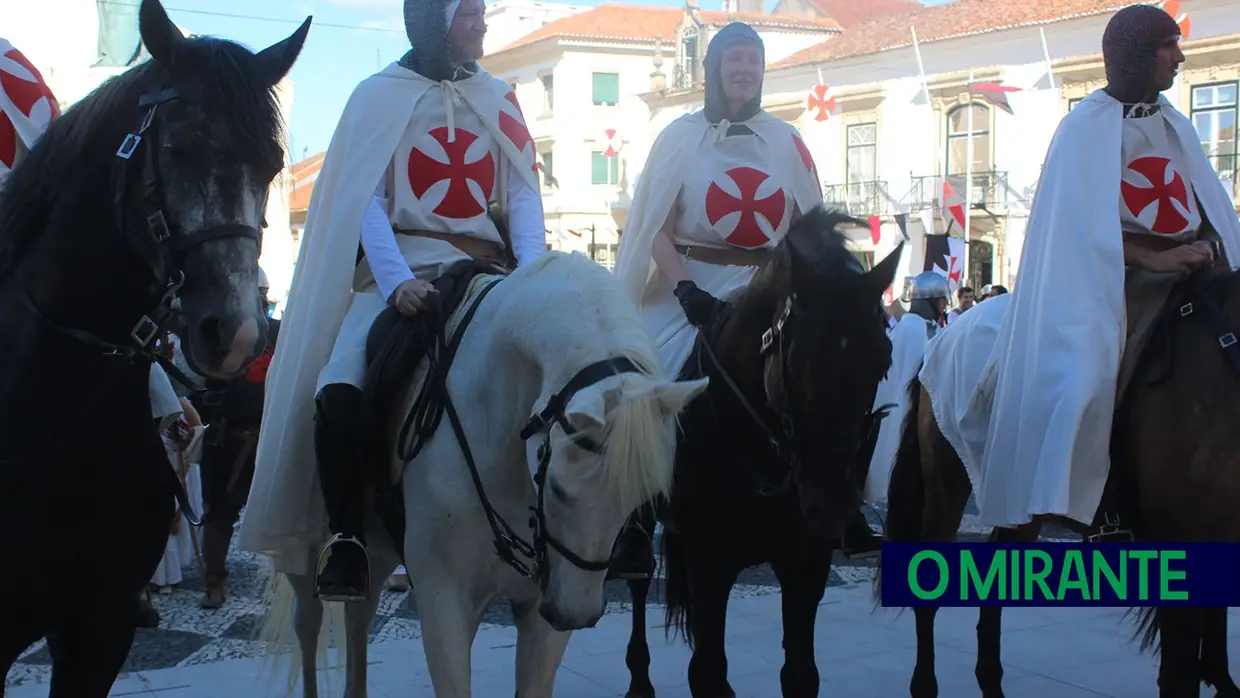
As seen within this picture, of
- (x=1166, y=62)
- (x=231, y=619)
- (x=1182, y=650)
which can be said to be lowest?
(x=231, y=619)

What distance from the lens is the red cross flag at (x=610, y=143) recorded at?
47.5m

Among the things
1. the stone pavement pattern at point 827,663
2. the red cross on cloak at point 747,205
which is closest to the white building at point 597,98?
the stone pavement pattern at point 827,663

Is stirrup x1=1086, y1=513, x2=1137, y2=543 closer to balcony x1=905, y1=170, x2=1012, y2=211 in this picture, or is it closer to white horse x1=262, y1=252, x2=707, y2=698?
white horse x1=262, y1=252, x2=707, y2=698

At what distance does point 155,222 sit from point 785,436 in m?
2.09

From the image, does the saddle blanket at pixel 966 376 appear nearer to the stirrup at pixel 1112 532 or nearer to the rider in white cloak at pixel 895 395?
the rider in white cloak at pixel 895 395

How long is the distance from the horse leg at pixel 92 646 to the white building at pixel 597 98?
46.9 m

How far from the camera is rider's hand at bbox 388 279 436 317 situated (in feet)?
11.9

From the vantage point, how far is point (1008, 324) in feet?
16.5

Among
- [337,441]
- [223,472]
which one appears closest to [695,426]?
[337,441]

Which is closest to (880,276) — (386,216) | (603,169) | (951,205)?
(386,216)

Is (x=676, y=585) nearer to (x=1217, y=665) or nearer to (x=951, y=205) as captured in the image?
(x=1217, y=665)

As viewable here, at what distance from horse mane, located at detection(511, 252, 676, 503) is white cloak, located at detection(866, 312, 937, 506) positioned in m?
1.08

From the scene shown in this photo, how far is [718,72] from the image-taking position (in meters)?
5.18

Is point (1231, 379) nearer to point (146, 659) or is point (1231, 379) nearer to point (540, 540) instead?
point (540, 540)
